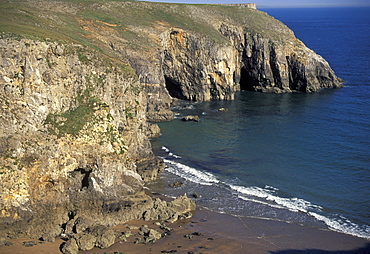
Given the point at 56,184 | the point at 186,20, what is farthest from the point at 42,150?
the point at 186,20

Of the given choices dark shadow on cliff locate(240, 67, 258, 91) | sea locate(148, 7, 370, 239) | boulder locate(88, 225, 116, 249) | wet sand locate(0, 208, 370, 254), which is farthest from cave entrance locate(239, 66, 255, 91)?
boulder locate(88, 225, 116, 249)

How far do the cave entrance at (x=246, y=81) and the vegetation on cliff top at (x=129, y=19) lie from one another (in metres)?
9.14

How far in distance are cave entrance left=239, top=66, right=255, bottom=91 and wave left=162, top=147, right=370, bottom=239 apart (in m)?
47.2

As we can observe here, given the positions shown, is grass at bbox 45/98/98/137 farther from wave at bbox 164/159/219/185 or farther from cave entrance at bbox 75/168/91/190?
wave at bbox 164/159/219/185

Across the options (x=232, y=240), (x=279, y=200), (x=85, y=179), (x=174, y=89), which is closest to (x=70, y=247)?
(x=85, y=179)

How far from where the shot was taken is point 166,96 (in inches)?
2881

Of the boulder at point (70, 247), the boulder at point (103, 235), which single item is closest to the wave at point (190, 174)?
the boulder at point (103, 235)

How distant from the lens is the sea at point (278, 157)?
41250 mm

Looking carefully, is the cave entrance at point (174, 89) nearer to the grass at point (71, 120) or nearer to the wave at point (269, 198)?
the wave at point (269, 198)

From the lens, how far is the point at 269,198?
43000mm

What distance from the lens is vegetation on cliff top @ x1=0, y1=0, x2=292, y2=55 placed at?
65.6 metres

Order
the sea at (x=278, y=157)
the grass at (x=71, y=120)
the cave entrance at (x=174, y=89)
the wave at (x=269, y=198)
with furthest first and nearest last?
the cave entrance at (x=174, y=89) < the sea at (x=278, y=157) < the wave at (x=269, y=198) < the grass at (x=71, y=120)

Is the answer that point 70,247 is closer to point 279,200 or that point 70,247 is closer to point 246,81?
point 279,200

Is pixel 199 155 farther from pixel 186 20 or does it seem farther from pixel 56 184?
pixel 186 20
